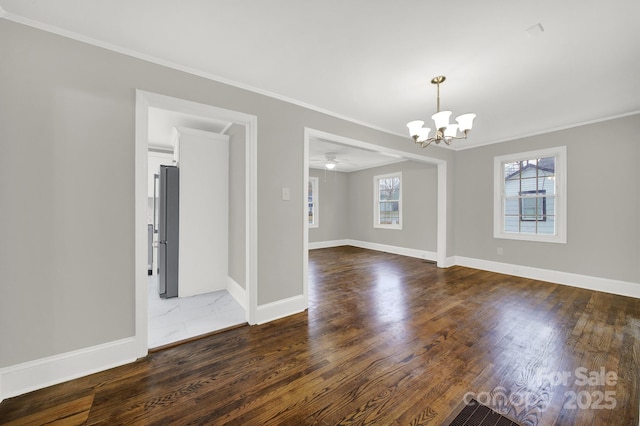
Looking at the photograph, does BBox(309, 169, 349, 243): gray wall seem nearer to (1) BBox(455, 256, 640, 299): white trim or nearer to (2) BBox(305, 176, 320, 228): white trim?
(2) BBox(305, 176, 320, 228): white trim

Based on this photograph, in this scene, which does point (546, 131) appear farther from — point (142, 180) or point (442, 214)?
point (142, 180)

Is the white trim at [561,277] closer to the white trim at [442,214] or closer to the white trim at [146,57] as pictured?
the white trim at [442,214]

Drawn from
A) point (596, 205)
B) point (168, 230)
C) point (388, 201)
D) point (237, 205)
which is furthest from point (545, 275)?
point (168, 230)

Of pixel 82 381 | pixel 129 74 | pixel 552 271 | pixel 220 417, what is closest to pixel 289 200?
pixel 129 74

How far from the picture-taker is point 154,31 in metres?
1.85

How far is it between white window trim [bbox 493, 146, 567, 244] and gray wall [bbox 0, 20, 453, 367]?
17.4ft

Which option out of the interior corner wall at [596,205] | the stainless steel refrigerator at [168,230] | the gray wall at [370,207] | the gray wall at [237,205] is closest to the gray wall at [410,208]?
the gray wall at [370,207]

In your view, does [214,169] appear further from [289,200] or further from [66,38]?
[66,38]

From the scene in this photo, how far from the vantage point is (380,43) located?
199 cm

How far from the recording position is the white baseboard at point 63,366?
1662 millimetres

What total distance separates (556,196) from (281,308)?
474cm

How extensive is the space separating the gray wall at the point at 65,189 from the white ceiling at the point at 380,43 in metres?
0.22

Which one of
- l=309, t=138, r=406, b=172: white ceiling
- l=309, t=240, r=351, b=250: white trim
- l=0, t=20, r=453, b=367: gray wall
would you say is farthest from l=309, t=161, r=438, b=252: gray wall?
l=0, t=20, r=453, b=367: gray wall

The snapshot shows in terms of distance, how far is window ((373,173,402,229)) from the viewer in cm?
696
